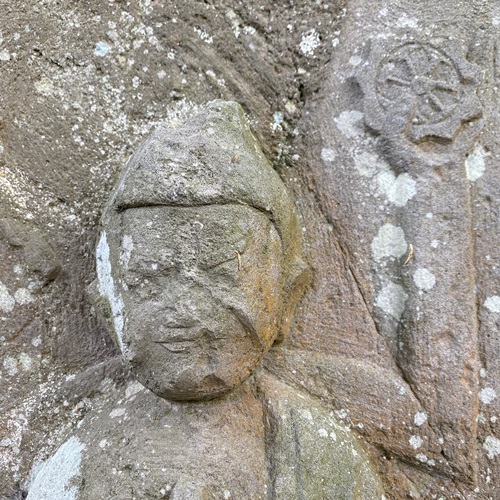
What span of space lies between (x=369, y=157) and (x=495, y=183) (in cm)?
30

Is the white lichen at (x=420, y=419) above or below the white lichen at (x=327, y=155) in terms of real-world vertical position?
below

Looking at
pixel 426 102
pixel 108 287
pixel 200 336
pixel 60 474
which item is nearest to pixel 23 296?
pixel 108 287

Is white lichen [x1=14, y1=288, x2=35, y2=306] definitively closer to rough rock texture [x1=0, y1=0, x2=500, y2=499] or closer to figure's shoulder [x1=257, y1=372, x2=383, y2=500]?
rough rock texture [x1=0, y1=0, x2=500, y2=499]

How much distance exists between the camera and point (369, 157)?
1.37m

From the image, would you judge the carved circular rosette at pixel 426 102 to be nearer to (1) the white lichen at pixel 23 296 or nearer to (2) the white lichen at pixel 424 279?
(2) the white lichen at pixel 424 279

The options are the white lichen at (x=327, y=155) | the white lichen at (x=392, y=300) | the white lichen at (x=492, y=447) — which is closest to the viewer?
the white lichen at (x=492, y=447)

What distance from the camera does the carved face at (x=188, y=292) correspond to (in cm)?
108

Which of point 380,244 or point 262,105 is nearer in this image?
point 380,244

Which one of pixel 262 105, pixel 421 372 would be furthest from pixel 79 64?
pixel 421 372

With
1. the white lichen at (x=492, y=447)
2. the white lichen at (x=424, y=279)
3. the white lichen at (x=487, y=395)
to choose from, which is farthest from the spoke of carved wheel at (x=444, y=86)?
the white lichen at (x=492, y=447)

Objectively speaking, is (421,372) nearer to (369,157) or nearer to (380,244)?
(380,244)

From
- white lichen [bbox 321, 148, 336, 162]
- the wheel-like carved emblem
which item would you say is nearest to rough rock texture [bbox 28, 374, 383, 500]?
white lichen [bbox 321, 148, 336, 162]

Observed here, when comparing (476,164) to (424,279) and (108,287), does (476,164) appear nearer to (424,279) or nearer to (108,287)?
(424,279)

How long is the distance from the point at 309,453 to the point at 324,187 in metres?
0.65
